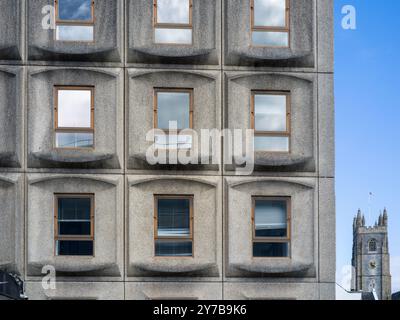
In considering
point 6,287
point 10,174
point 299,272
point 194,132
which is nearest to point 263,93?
point 194,132

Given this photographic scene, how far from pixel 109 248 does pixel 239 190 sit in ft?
12.9

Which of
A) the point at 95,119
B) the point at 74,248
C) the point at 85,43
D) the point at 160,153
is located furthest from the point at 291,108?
the point at 74,248

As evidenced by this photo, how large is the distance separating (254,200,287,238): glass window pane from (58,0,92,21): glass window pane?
715 centimetres

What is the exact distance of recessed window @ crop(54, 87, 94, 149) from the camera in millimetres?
18688

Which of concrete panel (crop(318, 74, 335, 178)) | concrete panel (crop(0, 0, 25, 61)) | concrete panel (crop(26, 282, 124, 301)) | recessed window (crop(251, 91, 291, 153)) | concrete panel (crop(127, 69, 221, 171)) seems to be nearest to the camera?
concrete panel (crop(26, 282, 124, 301))

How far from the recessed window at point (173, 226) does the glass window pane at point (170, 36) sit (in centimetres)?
442

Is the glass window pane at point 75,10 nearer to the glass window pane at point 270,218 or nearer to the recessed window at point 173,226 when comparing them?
the recessed window at point 173,226

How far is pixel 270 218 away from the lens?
1886 cm

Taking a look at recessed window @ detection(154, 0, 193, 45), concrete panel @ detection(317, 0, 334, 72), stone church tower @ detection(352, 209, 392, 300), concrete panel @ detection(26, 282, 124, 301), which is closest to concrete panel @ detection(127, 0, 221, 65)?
recessed window @ detection(154, 0, 193, 45)

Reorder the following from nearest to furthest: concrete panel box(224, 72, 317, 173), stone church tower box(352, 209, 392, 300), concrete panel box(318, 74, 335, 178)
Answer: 1. concrete panel box(224, 72, 317, 173)
2. concrete panel box(318, 74, 335, 178)
3. stone church tower box(352, 209, 392, 300)

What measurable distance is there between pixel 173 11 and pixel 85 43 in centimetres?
265

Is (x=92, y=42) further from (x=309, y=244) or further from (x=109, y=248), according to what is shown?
(x=309, y=244)

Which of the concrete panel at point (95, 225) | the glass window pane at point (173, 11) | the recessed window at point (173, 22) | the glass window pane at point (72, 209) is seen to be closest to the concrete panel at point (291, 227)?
the concrete panel at point (95, 225)

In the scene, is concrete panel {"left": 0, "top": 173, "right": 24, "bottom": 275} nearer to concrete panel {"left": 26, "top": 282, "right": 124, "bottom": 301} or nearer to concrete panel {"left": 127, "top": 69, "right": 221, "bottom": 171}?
concrete panel {"left": 26, "top": 282, "right": 124, "bottom": 301}
